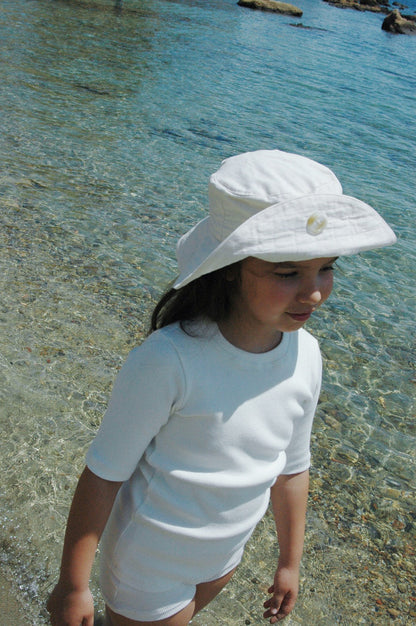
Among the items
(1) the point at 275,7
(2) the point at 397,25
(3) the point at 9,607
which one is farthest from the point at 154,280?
(2) the point at 397,25

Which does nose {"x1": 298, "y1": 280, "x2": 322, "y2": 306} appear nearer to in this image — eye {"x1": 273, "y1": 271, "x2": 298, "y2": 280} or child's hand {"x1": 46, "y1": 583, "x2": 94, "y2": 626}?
eye {"x1": 273, "y1": 271, "x2": 298, "y2": 280}

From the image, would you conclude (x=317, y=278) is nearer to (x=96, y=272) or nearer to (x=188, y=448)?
(x=188, y=448)

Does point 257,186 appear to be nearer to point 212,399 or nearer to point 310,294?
point 310,294

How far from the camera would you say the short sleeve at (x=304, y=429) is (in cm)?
182

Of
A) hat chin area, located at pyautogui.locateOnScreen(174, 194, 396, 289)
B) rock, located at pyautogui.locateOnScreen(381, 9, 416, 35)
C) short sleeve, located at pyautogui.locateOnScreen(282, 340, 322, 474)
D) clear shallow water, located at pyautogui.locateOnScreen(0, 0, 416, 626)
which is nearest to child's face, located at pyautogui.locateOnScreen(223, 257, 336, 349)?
hat chin area, located at pyautogui.locateOnScreen(174, 194, 396, 289)

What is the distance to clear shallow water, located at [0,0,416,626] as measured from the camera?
3.01 meters

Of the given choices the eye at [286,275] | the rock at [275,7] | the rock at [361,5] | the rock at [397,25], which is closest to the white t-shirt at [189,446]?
the eye at [286,275]

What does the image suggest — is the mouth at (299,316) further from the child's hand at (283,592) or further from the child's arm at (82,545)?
the child's hand at (283,592)

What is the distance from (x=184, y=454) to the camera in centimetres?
159

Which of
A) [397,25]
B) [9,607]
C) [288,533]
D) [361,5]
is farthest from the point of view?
[361,5]

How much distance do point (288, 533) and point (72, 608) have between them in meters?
0.73

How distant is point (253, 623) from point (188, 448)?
147cm

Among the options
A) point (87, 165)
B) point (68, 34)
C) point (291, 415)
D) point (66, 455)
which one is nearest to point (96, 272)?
point (66, 455)

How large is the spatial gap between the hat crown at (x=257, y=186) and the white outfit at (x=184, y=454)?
322mm
